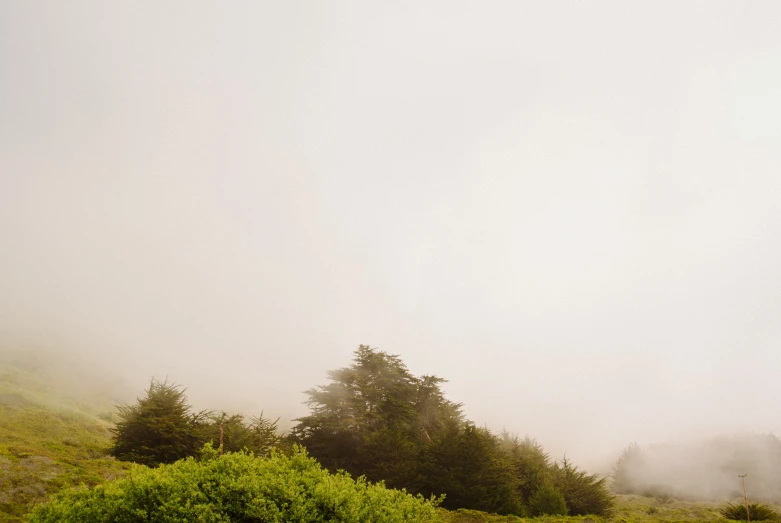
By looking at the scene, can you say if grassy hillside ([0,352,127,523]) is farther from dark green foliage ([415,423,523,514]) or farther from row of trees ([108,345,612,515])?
dark green foliage ([415,423,523,514])

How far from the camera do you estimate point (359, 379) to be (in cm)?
2616

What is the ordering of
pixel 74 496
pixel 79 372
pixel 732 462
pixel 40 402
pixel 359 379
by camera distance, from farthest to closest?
pixel 732 462, pixel 79 372, pixel 359 379, pixel 40 402, pixel 74 496

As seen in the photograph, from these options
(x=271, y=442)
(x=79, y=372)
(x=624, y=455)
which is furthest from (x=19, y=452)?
(x=624, y=455)

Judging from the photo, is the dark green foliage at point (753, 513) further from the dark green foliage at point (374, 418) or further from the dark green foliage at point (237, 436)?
the dark green foliage at point (237, 436)

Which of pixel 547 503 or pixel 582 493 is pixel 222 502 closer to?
pixel 547 503

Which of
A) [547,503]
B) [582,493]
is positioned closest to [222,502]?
[547,503]

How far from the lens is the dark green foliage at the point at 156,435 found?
16.5 meters

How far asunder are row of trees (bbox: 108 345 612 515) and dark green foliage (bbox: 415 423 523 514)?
43mm

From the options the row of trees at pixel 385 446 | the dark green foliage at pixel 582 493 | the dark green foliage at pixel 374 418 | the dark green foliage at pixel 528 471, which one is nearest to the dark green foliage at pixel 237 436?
the row of trees at pixel 385 446

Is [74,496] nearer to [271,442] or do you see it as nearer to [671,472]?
[271,442]

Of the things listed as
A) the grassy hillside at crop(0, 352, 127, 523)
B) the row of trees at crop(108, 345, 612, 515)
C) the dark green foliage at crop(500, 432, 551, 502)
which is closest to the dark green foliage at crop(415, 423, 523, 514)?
the row of trees at crop(108, 345, 612, 515)

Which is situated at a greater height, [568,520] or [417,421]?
[417,421]

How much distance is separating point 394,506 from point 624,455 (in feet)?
171

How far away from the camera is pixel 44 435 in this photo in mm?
20047
